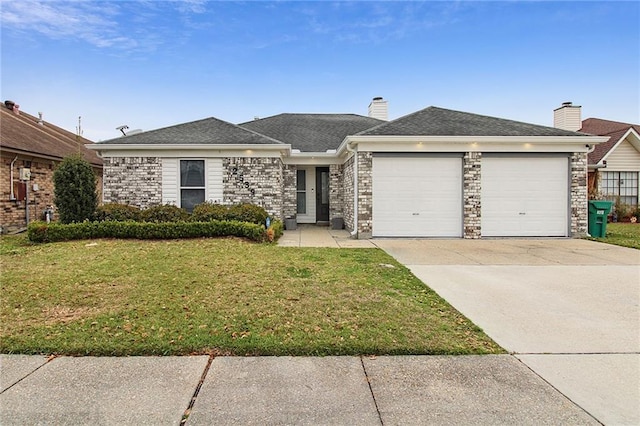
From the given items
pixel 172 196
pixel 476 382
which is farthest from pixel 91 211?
pixel 476 382

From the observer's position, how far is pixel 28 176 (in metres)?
12.8

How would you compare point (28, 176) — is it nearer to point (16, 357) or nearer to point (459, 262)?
point (16, 357)

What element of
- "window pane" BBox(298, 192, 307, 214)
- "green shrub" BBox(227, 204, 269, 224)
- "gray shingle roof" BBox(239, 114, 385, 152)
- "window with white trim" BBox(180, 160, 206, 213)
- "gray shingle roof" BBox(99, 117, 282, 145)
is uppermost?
"gray shingle roof" BBox(239, 114, 385, 152)

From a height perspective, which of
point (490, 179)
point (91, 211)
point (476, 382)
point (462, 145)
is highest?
point (462, 145)

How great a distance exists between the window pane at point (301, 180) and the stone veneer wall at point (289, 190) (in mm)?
573

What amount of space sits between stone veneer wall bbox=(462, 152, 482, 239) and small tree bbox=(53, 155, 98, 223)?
1135 cm

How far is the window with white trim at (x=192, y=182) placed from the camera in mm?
12359

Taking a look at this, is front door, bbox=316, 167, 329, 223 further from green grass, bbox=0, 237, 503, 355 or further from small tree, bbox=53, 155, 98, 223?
small tree, bbox=53, 155, 98, 223

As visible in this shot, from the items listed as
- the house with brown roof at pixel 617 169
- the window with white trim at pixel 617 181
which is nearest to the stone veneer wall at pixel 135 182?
the house with brown roof at pixel 617 169

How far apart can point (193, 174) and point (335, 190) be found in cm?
569

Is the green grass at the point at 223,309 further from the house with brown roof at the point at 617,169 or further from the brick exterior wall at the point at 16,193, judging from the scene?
the house with brown roof at the point at 617,169

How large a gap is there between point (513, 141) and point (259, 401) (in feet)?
36.5

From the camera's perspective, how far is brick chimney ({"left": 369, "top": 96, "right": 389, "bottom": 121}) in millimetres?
19531

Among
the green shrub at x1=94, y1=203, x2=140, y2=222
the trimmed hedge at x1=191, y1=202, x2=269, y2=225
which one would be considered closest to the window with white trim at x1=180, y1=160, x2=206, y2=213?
the trimmed hedge at x1=191, y1=202, x2=269, y2=225
